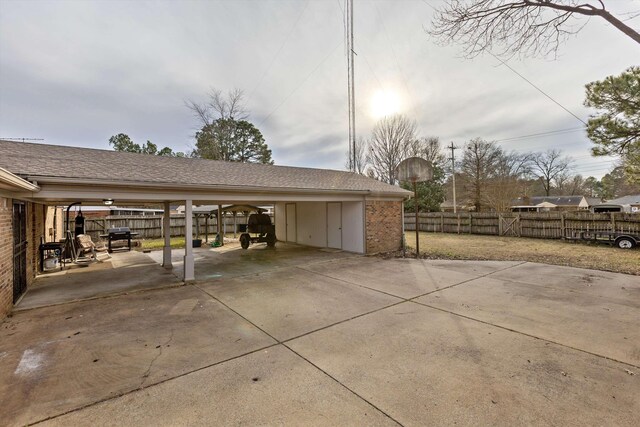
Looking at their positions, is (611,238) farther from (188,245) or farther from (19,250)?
(19,250)

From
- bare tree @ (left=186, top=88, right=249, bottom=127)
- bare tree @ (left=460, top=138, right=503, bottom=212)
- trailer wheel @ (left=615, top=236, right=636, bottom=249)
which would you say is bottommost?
trailer wheel @ (left=615, top=236, right=636, bottom=249)

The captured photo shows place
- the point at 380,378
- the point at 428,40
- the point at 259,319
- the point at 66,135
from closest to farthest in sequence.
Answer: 1. the point at 380,378
2. the point at 259,319
3. the point at 428,40
4. the point at 66,135

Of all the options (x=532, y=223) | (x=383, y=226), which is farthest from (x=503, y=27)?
(x=532, y=223)

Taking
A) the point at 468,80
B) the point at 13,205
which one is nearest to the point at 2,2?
the point at 13,205

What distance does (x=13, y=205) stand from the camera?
5.70 m

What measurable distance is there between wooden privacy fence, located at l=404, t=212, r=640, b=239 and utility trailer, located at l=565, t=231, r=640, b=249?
1.22 ft

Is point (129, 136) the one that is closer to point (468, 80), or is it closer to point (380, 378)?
point (468, 80)

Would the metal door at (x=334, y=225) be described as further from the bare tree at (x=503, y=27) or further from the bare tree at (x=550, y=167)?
the bare tree at (x=550, y=167)

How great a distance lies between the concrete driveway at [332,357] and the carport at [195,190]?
93.7 inches

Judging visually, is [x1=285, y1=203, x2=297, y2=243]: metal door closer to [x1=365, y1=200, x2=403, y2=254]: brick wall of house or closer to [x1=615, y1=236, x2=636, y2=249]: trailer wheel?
[x1=365, y1=200, x2=403, y2=254]: brick wall of house

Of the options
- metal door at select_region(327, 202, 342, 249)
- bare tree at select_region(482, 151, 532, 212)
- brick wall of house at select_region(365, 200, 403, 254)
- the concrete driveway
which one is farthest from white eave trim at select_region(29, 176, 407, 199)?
bare tree at select_region(482, 151, 532, 212)

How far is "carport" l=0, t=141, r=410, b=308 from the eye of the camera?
5.95 metres

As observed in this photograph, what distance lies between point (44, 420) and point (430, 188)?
26.4 meters

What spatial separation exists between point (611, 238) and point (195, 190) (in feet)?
56.8
